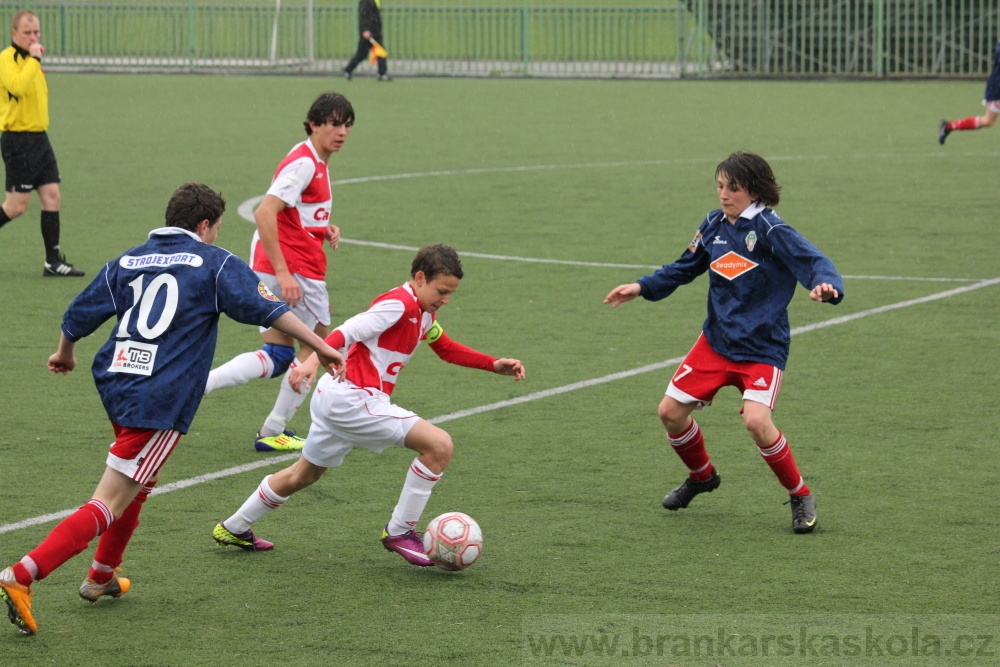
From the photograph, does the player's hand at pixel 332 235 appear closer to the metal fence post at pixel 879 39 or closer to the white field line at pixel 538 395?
the white field line at pixel 538 395

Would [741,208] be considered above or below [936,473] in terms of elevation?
above

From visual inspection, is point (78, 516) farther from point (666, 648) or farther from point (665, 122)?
point (665, 122)

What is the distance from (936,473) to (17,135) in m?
8.12

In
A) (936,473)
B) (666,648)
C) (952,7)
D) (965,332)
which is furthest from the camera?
(952,7)

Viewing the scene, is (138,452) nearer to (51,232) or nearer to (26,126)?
(51,232)

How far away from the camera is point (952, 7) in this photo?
3372 centimetres

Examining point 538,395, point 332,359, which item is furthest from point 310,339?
point 538,395

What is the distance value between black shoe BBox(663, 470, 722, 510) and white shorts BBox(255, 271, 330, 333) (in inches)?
89.7

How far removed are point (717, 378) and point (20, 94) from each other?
7.57 meters

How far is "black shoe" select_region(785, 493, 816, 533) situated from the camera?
614 centimetres

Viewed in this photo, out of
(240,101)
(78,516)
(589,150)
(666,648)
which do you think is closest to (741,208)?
(666,648)

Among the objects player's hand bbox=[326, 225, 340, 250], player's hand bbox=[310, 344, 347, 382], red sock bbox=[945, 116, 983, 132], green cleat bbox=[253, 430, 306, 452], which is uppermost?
red sock bbox=[945, 116, 983, 132]

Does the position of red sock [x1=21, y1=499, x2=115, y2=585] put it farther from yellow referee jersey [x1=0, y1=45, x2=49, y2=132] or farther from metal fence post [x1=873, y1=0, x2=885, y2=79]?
metal fence post [x1=873, y1=0, x2=885, y2=79]

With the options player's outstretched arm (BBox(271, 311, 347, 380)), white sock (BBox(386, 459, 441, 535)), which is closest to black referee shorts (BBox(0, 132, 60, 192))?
white sock (BBox(386, 459, 441, 535))
